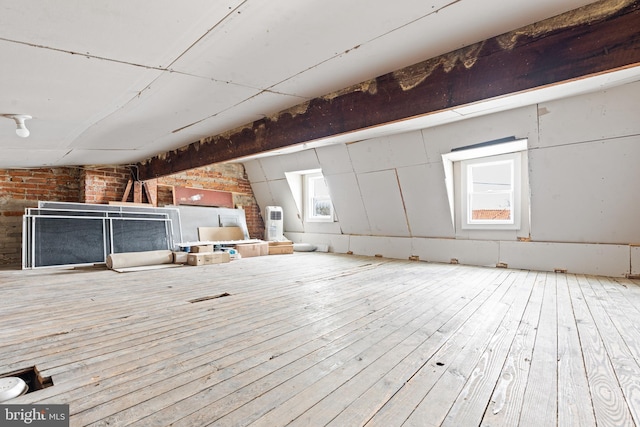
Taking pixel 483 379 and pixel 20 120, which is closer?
pixel 483 379

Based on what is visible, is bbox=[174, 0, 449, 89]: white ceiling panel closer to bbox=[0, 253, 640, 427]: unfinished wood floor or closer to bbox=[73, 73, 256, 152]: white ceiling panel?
bbox=[73, 73, 256, 152]: white ceiling panel

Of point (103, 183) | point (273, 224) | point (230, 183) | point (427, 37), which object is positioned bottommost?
point (273, 224)

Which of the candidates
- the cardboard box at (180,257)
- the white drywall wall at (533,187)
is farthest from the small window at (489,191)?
the cardboard box at (180,257)

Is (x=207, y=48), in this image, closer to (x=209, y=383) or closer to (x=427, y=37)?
(x=427, y=37)

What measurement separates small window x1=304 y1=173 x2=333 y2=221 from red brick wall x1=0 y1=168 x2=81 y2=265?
496cm

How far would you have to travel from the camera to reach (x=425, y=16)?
5.51ft

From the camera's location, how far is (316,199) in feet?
26.0

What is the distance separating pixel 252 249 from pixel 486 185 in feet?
15.2

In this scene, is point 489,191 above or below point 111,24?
below

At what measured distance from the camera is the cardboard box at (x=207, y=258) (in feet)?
16.8

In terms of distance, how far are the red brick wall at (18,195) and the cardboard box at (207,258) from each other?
2.86 m

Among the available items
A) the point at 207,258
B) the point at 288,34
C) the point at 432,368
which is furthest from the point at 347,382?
the point at 207,258

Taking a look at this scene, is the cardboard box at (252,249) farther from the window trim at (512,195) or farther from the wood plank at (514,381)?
the wood plank at (514,381)

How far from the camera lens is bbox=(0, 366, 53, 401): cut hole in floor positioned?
1353 millimetres
